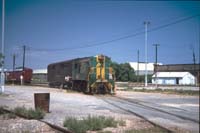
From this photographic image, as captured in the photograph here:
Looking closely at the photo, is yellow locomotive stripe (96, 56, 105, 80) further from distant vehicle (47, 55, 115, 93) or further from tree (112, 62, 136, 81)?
tree (112, 62, 136, 81)

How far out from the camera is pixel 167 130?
11812 mm

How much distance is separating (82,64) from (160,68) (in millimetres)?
96812

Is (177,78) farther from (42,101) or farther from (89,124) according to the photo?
(89,124)

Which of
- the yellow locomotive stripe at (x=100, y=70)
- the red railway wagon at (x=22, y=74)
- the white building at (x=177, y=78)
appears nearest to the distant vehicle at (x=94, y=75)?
the yellow locomotive stripe at (x=100, y=70)

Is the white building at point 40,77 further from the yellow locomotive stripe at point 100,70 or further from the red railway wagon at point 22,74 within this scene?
the yellow locomotive stripe at point 100,70

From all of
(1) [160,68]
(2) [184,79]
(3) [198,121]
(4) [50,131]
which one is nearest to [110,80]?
(3) [198,121]

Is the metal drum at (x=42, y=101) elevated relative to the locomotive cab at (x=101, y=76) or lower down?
lower down

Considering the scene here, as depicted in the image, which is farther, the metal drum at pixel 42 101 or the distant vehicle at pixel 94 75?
the distant vehicle at pixel 94 75

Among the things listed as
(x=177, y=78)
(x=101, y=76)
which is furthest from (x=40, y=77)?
(x=101, y=76)

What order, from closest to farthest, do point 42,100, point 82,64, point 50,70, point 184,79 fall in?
point 42,100, point 82,64, point 50,70, point 184,79

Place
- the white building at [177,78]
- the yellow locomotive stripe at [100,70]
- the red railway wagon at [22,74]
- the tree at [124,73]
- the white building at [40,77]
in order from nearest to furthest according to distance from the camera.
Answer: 1. the yellow locomotive stripe at [100,70]
2. the red railway wagon at [22,74]
3. the white building at [177,78]
4. the white building at [40,77]
5. the tree at [124,73]

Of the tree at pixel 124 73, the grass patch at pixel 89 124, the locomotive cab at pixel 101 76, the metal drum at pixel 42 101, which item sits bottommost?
the grass patch at pixel 89 124

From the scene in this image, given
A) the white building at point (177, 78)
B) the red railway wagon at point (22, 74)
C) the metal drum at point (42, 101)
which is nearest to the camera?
the metal drum at point (42, 101)

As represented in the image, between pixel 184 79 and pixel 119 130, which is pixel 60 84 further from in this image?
pixel 184 79
